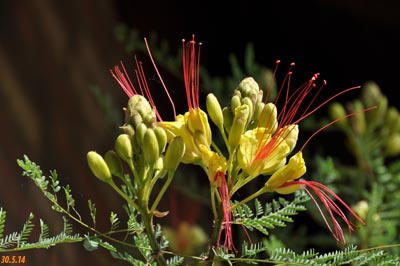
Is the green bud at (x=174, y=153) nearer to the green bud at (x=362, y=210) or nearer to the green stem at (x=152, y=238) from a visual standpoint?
the green stem at (x=152, y=238)

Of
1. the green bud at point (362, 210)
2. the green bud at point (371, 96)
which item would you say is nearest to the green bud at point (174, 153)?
the green bud at point (362, 210)

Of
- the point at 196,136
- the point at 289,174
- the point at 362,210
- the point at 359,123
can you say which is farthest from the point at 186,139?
the point at 359,123

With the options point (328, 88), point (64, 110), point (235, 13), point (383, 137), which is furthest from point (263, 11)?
point (383, 137)

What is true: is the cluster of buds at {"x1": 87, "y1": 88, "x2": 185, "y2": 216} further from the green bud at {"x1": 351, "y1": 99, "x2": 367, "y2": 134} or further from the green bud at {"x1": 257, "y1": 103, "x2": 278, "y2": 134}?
the green bud at {"x1": 351, "y1": 99, "x2": 367, "y2": 134}

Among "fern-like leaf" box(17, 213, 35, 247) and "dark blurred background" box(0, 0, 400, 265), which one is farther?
"dark blurred background" box(0, 0, 400, 265)

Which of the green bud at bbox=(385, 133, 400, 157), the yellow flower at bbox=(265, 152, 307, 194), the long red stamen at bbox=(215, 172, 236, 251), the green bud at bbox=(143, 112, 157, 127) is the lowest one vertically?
the long red stamen at bbox=(215, 172, 236, 251)

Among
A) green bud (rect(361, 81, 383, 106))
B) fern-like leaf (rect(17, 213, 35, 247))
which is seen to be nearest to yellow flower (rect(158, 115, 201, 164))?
fern-like leaf (rect(17, 213, 35, 247))

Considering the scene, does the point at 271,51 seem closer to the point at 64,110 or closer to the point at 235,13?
the point at 235,13
